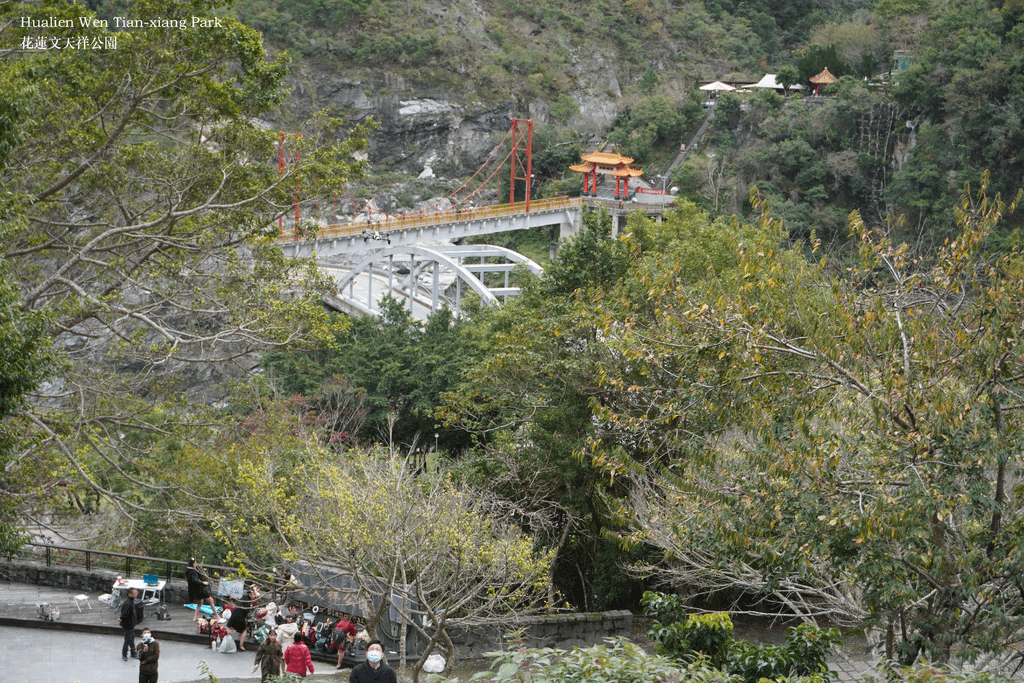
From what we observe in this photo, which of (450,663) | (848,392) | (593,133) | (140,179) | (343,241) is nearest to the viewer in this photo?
(848,392)

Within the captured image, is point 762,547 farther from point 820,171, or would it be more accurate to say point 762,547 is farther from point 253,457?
point 820,171

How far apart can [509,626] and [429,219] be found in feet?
88.6

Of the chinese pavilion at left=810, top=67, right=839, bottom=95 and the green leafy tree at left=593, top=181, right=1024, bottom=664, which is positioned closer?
the green leafy tree at left=593, top=181, right=1024, bottom=664

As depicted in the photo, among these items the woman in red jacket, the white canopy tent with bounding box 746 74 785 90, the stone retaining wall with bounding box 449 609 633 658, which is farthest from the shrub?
the white canopy tent with bounding box 746 74 785 90

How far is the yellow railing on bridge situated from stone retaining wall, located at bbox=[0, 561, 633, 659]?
18.0 m

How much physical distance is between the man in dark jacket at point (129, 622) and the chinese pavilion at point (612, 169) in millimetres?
35080

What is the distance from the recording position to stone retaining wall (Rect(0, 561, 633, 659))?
34.1ft

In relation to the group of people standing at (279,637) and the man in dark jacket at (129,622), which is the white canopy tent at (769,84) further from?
the man in dark jacket at (129,622)

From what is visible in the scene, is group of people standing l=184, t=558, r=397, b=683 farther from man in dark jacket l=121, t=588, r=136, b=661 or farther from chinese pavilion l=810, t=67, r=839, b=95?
chinese pavilion l=810, t=67, r=839, b=95

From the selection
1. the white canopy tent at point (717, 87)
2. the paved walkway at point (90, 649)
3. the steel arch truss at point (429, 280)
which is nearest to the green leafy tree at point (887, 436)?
the paved walkway at point (90, 649)

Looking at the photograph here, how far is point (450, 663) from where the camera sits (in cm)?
950

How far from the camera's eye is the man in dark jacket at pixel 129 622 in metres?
9.95

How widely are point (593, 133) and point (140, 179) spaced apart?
48979mm

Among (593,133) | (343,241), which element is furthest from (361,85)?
(343,241)
